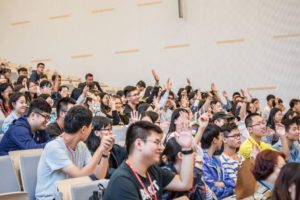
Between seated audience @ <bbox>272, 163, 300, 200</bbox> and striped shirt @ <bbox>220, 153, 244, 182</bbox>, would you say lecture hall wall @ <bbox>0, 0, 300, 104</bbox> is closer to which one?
striped shirt @ <bbox>220, 153, 244, 182</bbox>

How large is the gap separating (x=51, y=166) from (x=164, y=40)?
7890mm

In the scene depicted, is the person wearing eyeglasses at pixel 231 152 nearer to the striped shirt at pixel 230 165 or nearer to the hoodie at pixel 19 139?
the striped shirt at pixel 230 165

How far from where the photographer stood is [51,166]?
3.11m

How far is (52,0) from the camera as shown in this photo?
11883 millimetres

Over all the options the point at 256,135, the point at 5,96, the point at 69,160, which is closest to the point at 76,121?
the point at 69,160

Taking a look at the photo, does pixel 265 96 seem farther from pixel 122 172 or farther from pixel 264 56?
pixel 122 172

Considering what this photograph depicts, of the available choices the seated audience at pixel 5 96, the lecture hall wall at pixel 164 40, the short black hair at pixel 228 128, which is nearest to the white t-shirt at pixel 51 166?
the short black hair at pixel 228 128

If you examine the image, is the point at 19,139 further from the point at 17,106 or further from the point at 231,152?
the point at 231,152

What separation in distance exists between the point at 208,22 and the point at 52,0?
12.2 feet

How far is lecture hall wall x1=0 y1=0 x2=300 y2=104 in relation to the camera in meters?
9.92

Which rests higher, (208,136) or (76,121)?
(76,121)

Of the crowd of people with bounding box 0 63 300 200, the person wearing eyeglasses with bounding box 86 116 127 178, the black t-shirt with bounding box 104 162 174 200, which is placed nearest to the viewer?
the black t-shirt with bounding box 104 162 174 200

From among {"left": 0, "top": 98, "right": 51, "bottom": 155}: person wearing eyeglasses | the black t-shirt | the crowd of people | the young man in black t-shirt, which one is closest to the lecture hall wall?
the crowd of people

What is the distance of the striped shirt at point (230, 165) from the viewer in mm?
3828
